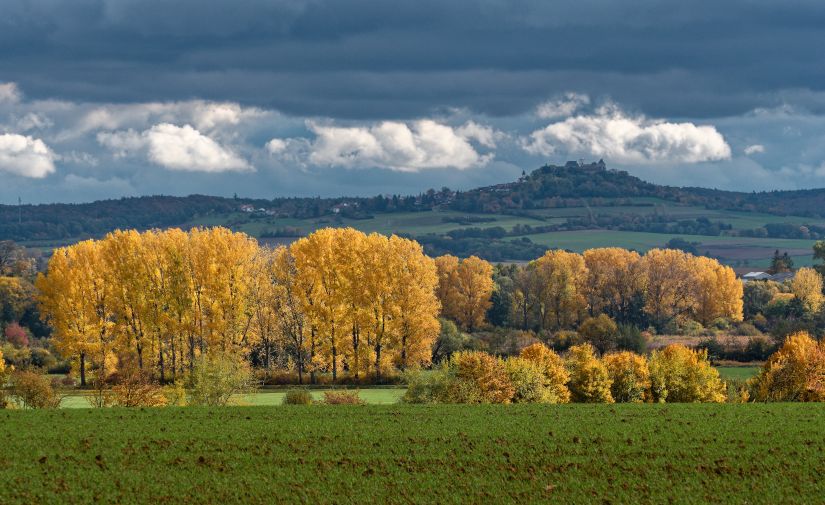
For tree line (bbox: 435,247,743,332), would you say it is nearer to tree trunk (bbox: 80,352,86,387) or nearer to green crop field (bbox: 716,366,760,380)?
green crop field (bbox: 716,366,760,380)

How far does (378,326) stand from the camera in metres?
98.4

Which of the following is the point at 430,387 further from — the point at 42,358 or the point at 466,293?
the point at 466,293

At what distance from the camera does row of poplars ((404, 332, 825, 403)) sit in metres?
65.8

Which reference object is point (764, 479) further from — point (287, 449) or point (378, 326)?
point (378, 326)

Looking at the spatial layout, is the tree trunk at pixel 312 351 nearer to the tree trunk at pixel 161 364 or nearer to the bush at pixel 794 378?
the tree trunk at pixel 161 364

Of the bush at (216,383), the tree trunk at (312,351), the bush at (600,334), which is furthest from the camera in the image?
the bush at (600,334)

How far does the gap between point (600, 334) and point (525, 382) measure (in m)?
46.5

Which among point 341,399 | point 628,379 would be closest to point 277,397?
point 341,399

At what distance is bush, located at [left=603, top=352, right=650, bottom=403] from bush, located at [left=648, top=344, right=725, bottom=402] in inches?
29.3

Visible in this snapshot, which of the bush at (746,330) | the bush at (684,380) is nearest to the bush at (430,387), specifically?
the bush at (684,380)

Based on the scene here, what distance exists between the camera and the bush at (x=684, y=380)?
70.9 metres

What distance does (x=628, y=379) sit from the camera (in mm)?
70312

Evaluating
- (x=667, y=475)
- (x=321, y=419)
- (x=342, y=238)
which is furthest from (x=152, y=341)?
(x=667, y=475)

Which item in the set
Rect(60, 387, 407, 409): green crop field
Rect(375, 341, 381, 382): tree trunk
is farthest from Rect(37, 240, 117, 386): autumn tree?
Rect(375, 341, 381, 382): tree trunk
